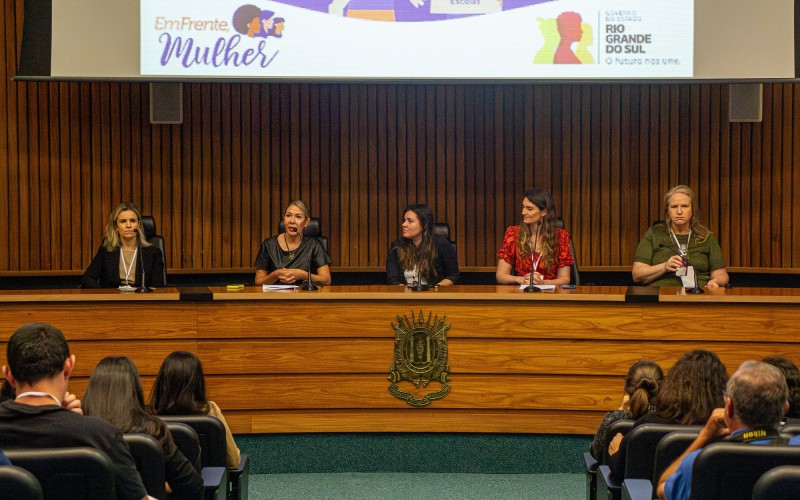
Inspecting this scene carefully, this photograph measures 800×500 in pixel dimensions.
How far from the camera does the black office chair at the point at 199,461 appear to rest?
328 cm

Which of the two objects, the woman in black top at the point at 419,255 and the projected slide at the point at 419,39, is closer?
the woman in black top at the point at 419,255

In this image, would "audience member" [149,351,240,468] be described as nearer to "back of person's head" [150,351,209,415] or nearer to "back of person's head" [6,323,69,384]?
"back of person's head" [150,351,209,415]

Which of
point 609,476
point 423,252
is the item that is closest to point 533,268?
point 423,252

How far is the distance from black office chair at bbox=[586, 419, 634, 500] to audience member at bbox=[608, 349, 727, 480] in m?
0.10

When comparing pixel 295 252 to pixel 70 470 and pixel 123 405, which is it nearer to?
pixel 123 405

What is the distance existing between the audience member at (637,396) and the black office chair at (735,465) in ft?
4.15

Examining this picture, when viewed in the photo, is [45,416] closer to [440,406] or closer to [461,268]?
[440,406]

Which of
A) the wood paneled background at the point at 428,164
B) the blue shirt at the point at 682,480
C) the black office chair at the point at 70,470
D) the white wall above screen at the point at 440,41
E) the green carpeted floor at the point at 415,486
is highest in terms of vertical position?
the white wall above screen at the point at 440,41

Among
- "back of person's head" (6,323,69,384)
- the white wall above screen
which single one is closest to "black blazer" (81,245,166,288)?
the white wall above screen

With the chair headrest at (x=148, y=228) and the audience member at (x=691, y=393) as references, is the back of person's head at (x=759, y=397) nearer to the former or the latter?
the audience member at (x=691, y=393)

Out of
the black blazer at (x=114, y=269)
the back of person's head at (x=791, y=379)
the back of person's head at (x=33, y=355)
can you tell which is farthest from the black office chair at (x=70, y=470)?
the black blazer at (x=114, y=269)

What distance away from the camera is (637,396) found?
3.82 m

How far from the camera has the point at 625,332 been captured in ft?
17.7

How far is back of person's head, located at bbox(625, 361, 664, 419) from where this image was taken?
3.82 metres
